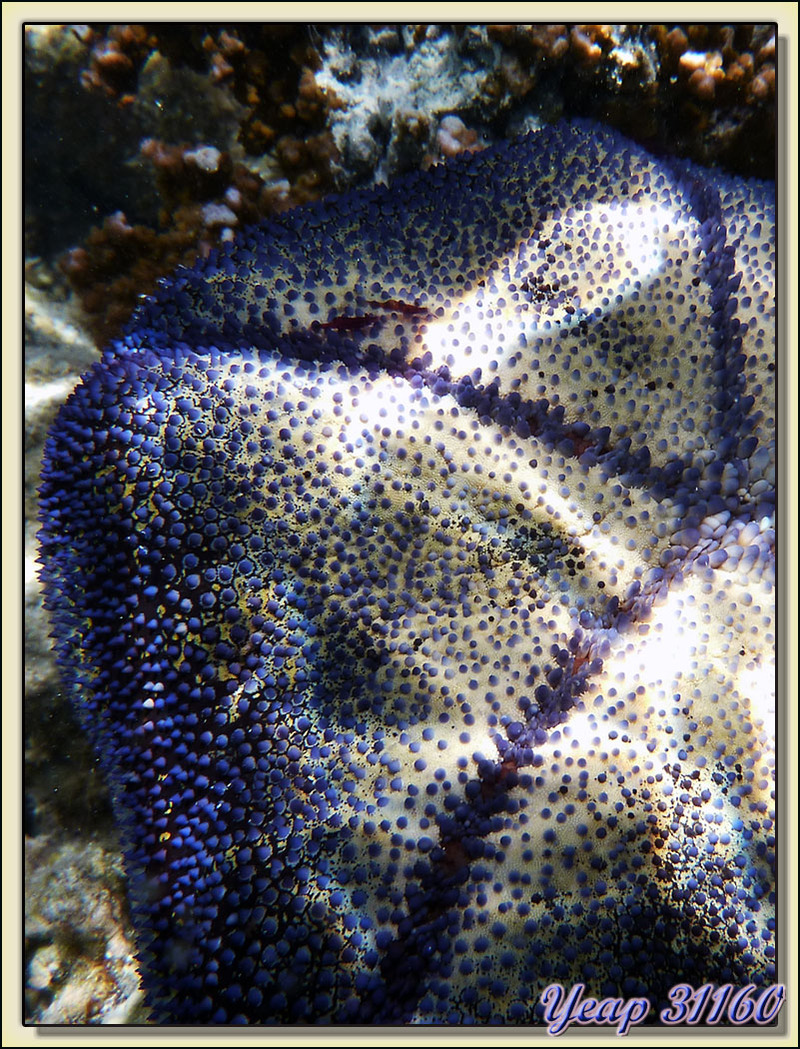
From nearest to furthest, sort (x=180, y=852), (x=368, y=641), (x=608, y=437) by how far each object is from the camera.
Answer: (x=180, y=852) → (x=368, y=641) → (x=608, y=437)

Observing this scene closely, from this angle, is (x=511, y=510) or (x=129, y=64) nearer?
(x=511, y=510)

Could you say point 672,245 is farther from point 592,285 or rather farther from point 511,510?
point 511,510

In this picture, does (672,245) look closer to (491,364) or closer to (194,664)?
(491,364)

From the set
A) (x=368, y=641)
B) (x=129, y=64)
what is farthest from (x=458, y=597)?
(x=129, y=64)

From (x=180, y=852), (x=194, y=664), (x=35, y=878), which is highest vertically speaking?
(x=194, y=664)

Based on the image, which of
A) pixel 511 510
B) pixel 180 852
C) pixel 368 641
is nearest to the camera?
pixel 180 852

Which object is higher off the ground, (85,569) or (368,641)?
A: (85,569)

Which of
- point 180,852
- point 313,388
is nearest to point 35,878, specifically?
point 180,852
